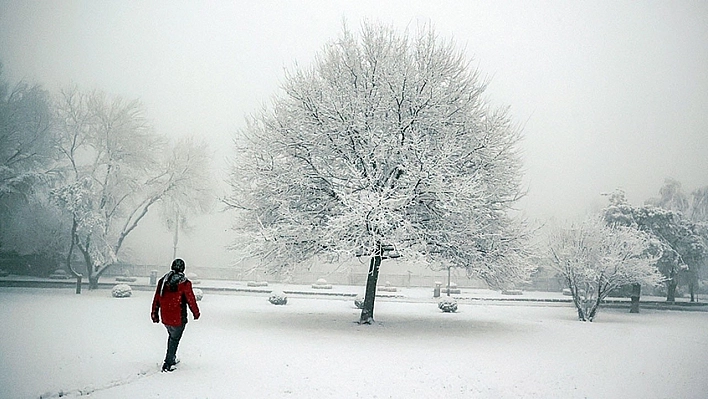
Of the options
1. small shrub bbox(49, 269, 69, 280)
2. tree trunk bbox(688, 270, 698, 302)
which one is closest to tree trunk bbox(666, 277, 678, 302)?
tree trunk bbox(688, 270, 698, 302)

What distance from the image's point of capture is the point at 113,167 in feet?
109

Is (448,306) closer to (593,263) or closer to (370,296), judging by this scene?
(593,263)

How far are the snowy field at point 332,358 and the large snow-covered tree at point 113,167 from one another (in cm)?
1136

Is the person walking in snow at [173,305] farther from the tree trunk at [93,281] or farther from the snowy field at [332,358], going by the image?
the tree trunk at [93,281]

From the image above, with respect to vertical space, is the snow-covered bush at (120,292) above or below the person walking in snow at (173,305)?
below

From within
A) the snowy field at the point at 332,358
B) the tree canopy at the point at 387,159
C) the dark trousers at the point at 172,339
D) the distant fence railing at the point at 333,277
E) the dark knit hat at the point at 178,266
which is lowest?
the distant fence railing at the point at 333,277

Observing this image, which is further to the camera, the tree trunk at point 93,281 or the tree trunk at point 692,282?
the tree trunk at point 93,281

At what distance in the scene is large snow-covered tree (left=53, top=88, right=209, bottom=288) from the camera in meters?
30.2

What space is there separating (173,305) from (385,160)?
9210 millimetres

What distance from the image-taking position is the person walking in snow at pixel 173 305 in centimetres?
869

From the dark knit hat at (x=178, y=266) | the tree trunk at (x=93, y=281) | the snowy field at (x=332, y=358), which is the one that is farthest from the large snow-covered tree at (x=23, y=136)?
the dark knit hat at (x=178, y=266)

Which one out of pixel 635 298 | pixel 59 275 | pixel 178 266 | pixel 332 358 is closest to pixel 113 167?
pixel 59 275

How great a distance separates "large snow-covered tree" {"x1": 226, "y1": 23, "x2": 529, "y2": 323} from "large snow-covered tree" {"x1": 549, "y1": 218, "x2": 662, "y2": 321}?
6.92 metres

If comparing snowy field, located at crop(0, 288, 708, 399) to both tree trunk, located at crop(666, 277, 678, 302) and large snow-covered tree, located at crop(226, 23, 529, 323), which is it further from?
tree trunk, located at crop(666, 277, 678, 302)
